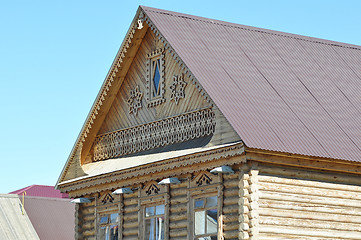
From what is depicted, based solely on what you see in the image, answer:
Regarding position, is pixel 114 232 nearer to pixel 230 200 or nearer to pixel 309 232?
pixel 230 200

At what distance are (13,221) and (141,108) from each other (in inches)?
675

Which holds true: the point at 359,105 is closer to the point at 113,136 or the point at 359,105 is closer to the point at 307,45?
the point at 307,45

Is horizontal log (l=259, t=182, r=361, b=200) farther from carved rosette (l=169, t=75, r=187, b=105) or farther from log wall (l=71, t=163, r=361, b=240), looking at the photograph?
carved rosette (l=169, t=75, r=187, b=105)

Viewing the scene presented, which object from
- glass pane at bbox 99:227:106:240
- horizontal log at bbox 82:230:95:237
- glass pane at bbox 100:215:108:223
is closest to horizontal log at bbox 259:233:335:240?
glass pane at bbox 100:215:108:223

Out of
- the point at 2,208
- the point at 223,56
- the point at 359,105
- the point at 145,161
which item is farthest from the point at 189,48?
the point at 2,208

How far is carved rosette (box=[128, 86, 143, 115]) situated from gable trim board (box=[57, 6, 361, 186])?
2.83ft

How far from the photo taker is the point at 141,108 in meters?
32.8

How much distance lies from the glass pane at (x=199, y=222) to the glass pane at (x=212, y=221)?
0.70 feet

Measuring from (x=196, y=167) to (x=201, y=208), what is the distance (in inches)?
50.1

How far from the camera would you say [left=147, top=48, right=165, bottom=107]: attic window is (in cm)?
3170

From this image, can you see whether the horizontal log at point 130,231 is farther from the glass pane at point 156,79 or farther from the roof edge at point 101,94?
the glass pane at point 156,79

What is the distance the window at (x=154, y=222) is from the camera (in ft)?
100

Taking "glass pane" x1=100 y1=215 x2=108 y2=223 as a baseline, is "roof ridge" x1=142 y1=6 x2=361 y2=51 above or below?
above

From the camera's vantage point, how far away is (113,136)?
112 ft
